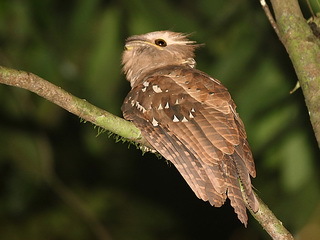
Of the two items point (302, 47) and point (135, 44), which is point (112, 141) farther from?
point (302, 47)

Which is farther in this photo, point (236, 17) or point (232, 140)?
point (236, 17)

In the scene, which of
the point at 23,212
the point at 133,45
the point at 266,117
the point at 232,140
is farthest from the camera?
the point at 23,212

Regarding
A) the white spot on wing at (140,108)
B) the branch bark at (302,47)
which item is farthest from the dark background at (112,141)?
the white spot on wing at (140,108)

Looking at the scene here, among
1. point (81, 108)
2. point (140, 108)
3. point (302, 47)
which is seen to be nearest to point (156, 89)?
point (140, 108)

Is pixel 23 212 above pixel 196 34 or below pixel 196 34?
below

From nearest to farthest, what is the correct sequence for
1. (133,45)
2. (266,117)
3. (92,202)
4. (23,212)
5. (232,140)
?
(232,140) → (133,45) → (266,117) → (23,212) → (92,202)

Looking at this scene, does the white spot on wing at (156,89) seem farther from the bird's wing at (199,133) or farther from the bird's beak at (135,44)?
the bird's beak at (135,44)

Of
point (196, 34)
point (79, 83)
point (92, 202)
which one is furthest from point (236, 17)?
point (92, 202)

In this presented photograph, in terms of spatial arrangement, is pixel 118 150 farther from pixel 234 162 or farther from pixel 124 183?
pixel 234 162
